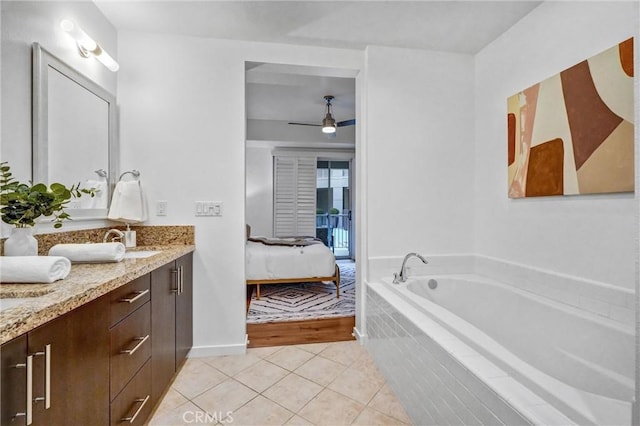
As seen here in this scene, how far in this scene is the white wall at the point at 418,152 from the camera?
247 centimetres

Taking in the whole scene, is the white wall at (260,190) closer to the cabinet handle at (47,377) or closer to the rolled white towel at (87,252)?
the rolled white towel at (87,252)

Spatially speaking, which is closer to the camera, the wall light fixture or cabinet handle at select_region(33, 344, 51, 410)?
cabinet handle at select_region(33, 344, 51, 410)

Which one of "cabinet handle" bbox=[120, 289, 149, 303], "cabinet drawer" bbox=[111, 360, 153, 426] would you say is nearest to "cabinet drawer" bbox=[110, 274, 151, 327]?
"cabinet handle" bbox=[120, 289, 149, 303]

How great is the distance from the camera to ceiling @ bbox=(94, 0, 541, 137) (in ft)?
6.38

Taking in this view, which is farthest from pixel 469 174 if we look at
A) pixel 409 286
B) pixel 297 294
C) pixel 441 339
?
pixel 297 294

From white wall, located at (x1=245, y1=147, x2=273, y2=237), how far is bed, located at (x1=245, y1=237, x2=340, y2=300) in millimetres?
2347

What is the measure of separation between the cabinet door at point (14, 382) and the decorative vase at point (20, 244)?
1.98ft

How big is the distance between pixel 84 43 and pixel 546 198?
284cm

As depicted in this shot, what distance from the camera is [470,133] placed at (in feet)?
8.54

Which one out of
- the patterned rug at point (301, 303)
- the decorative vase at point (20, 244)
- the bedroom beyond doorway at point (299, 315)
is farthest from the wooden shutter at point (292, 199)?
the decorative vase at point (20, 244)

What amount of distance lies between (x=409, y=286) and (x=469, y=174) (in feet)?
3.65

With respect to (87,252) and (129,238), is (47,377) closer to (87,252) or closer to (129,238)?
(87,252)

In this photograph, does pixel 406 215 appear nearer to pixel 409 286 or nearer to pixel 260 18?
pixel 409 286

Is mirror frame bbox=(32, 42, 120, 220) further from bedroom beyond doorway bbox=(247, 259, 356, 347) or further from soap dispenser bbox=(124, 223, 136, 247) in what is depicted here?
bedroom beyond doorway bbox=(247, 259, 356, 347)
